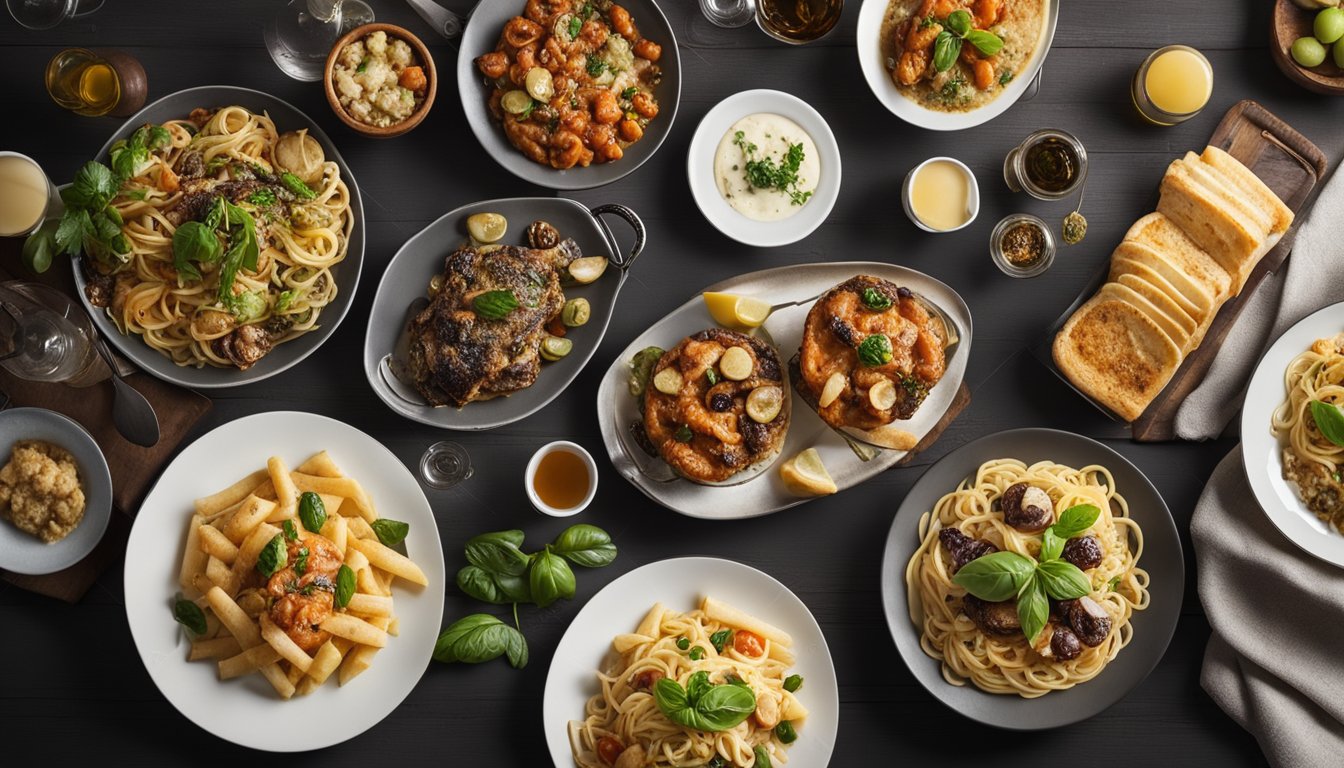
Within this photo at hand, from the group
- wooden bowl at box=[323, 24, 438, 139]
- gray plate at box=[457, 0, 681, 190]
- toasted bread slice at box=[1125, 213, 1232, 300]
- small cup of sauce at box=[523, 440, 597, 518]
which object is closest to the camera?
wooden bowl at box=[323, 24, 438, 139]

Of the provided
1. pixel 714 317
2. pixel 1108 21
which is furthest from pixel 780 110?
pixel 1108 21

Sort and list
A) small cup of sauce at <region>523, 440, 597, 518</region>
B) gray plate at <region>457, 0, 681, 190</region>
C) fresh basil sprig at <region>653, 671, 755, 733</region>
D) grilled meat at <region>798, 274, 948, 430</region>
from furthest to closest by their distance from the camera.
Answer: gray plate at <region>457, 0, 681, 190</region>, small cup of sauce at <region>523, 440, 597, 518</region>, grilled meat at <region>798, 274, 948, 430</region>, fresh basil sprig at <region>653, 671, 755, 733</region>

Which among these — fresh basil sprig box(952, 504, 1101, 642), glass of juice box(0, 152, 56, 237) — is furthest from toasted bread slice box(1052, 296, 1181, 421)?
glass of juice box(0, 152, 56, 237)

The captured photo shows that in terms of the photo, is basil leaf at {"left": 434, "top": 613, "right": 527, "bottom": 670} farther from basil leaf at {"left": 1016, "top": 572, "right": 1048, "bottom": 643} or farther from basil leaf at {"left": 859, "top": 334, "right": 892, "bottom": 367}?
basil leaf at {"left": 1016, "top": 572, "right": 1048, "bottom": 643}

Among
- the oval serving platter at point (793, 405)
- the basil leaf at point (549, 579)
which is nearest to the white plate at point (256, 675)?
the basil leaf at point (549, 579)

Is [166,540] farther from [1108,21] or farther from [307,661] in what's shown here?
[1108,21]

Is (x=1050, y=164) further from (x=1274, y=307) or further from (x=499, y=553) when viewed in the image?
(x=499, y=553)

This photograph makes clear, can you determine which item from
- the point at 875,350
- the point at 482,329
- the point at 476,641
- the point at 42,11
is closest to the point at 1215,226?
the point at 875,350
